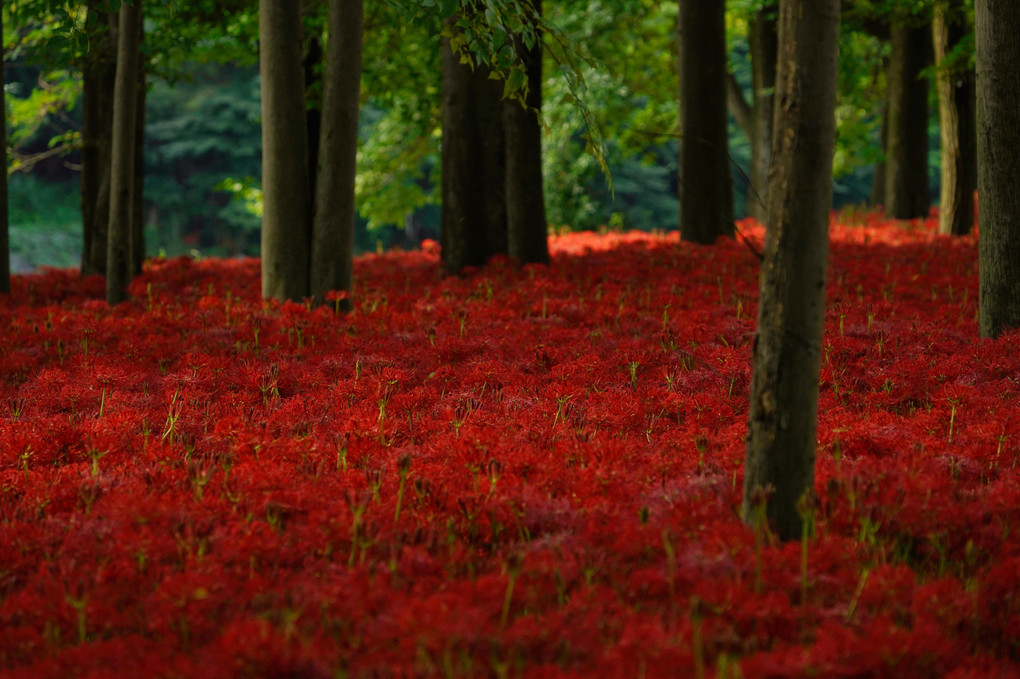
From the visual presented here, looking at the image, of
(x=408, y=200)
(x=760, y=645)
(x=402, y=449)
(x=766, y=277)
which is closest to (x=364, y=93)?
(x=408, y=200)

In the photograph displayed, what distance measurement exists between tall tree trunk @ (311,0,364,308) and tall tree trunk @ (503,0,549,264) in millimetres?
2780

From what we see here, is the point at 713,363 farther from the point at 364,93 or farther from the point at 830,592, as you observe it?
the point at 364,93

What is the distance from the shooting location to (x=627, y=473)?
374 cm

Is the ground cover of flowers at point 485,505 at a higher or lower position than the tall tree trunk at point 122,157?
lower

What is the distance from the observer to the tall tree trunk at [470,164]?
9.60 metres

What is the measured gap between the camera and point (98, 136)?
11.3 meters

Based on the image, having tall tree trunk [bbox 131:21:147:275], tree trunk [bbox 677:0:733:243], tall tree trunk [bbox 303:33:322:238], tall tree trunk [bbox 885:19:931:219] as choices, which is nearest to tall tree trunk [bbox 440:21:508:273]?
tall tree trunk [bbox 303:33:322:238]

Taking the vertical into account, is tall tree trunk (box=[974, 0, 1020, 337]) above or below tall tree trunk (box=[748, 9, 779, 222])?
below

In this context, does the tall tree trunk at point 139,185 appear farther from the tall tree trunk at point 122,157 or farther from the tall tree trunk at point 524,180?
the tall tree trunk at point 524,180

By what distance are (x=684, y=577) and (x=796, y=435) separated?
28.1 inches

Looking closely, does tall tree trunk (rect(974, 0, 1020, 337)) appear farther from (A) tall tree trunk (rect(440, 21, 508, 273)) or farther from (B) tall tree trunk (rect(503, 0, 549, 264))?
(A) tall tree trunk (rect(440, 21, 508, 273))

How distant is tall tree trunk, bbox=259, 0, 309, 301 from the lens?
7.36m

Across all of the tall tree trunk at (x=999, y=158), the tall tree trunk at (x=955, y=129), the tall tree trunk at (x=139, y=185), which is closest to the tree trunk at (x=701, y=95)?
the tall tree trunk at (x=955, y=129)

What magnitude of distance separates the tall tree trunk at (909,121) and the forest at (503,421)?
118 inches
